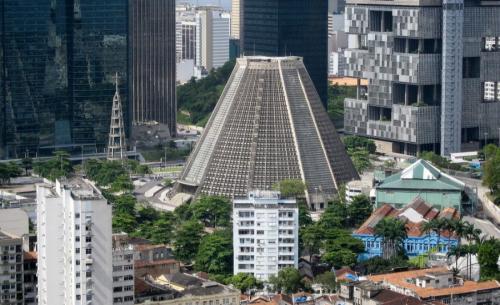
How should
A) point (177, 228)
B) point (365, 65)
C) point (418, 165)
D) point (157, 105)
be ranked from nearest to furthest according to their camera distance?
1. point (177, 228)
2. point (418, 165)
3. point (365, 65)
4. point (157, 105)

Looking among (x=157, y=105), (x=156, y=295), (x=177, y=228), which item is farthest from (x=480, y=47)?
(x=156, y=295)

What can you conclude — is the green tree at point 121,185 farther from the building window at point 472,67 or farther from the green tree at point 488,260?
the building window at point 472,67

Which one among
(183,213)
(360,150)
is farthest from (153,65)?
(183,213)

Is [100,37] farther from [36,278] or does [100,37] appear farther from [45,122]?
[36,278]

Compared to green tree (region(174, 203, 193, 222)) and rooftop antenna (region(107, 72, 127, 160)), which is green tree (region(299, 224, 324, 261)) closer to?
green tree (region(174, 203, 193, 222))

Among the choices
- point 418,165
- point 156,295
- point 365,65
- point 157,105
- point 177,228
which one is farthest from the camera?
point 157,105
